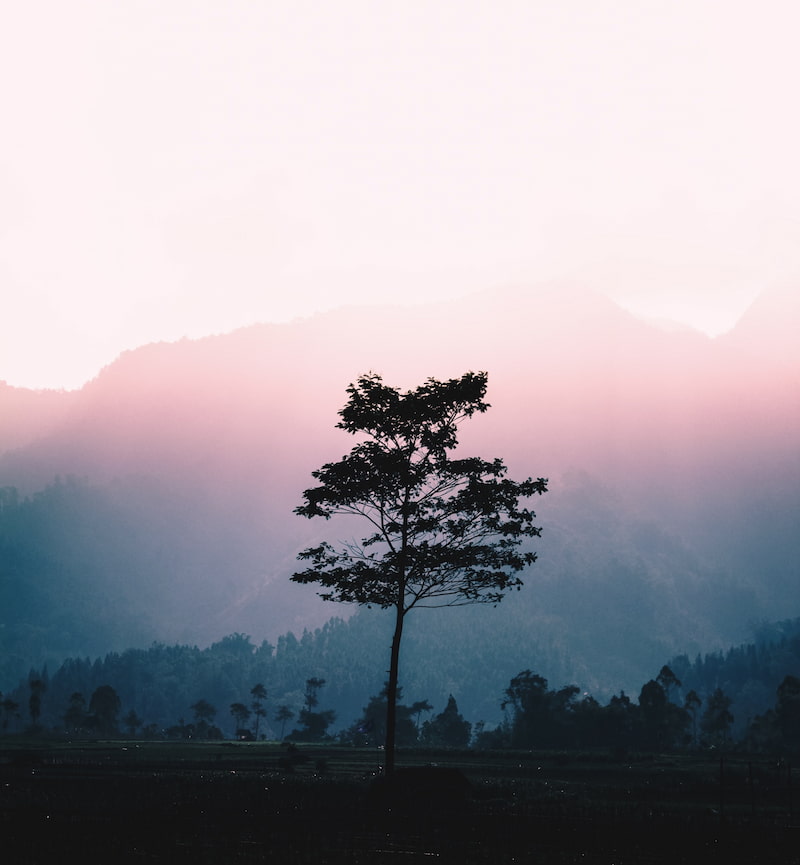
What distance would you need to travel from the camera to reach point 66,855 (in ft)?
98.6

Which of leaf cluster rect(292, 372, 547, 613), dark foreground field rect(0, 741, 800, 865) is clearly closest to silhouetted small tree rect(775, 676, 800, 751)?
dark foreground field rect(0, 741, 800, 865)

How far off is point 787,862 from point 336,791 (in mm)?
30671

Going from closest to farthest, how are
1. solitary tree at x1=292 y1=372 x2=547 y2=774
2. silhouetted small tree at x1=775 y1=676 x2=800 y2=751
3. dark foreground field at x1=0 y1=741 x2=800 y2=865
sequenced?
dark foreground field at x1=0 y1=741 x2=800 y2=865
solitary tree at x1=292 y1=372 x2=547 y2=774
silhouetted small tree at x1=775 y1=676 x2=800 y2=751

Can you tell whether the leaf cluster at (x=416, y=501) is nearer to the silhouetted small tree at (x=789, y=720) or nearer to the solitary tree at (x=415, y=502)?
the solitary tree at (x=415, y=502)

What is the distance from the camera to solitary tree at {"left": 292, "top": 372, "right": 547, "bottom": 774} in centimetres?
5706

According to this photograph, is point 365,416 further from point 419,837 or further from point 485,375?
point 419,837

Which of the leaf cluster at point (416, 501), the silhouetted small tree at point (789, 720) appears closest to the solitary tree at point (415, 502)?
the leaf cluster at point (416, 501)

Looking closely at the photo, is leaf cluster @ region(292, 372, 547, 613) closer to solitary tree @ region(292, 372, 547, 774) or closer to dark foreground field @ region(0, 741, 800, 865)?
solitary tree @ region(292, 372, 547, 774)

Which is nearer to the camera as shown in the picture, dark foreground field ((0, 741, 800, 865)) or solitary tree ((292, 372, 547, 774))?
dark foreground field ((0, 741, 800, 865))

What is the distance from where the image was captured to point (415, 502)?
5784cm

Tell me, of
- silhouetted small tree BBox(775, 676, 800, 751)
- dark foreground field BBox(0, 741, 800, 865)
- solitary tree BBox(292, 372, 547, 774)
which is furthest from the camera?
silhouetted small tree BBox(775, 676, 800, 751)

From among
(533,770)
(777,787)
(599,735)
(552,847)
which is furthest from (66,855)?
(599,735)

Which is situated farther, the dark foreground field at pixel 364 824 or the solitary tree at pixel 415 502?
the solitary tree at pixel 415 502

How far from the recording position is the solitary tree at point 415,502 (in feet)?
187
